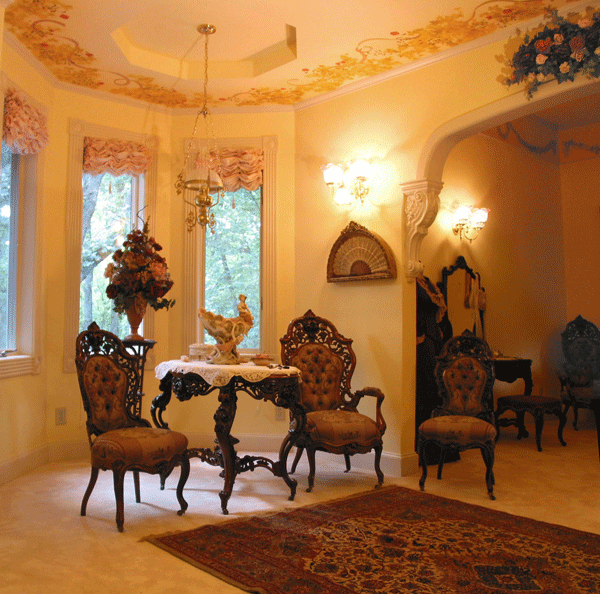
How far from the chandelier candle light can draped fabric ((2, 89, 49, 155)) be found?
3.78 feet

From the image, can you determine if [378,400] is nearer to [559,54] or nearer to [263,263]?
[263,263]

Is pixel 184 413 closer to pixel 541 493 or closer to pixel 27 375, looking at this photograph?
pixel 27 375

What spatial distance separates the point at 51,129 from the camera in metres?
5.42

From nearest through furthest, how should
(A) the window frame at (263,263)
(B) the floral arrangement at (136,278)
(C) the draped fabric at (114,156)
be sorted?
(B) the floral arrangement at (136,278)
(C) the draped fabric at (114,156)
(A) the window frame at (263,263)

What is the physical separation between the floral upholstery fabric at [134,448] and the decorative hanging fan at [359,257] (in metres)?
2.24

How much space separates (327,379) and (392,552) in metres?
1.90

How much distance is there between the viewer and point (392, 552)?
10.5 feet

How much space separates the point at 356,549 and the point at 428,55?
12.2 ft

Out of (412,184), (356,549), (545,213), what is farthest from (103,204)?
(545,213)

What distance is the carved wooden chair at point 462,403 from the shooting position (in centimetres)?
434

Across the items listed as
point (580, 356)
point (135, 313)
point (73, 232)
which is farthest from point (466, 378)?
point (73, 232)

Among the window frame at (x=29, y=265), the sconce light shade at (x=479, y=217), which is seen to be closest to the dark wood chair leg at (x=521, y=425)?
the sconce light shade at (x=479, y=217)

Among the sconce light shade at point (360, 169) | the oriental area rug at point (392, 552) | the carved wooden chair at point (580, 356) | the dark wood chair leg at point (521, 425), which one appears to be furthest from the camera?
the carved wooden chair at point (580, 356)

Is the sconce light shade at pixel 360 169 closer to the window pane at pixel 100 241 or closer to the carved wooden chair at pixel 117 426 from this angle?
the window pane at pixel 100 241
